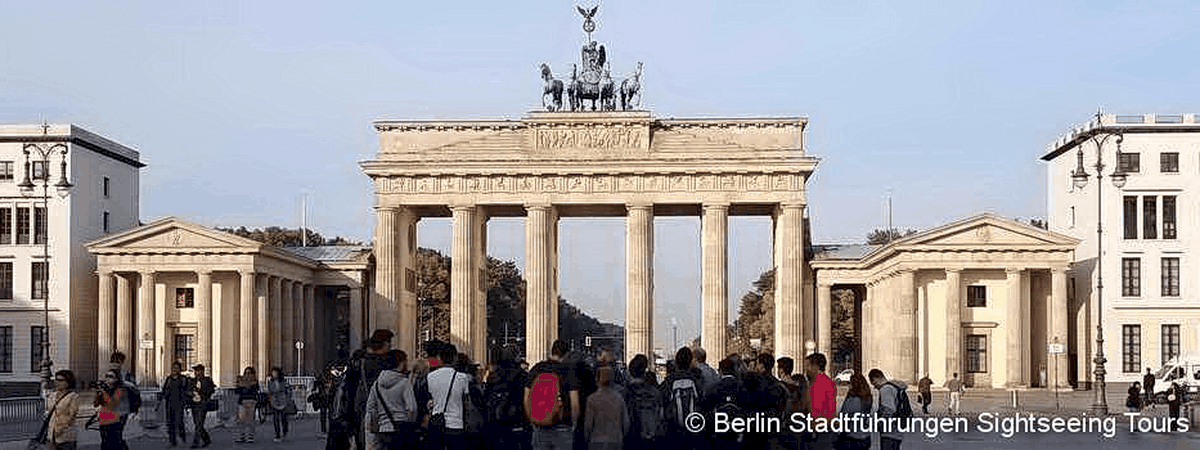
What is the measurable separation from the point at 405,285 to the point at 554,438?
67.9 m

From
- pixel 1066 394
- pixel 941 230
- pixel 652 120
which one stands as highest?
pixel 652 120

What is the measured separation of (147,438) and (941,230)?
49003 millimetres

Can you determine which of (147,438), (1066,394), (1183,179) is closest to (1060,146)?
(1183,179)

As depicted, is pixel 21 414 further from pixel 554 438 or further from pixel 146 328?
pixel 146 328

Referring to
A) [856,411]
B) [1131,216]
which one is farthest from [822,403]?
[1131,216]

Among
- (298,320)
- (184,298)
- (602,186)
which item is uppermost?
(602,186)

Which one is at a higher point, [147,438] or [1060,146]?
[1060,146]

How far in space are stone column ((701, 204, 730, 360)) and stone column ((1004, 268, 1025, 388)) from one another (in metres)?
12.9

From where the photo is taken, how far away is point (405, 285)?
296 feet

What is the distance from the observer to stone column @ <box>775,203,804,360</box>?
86875 mm

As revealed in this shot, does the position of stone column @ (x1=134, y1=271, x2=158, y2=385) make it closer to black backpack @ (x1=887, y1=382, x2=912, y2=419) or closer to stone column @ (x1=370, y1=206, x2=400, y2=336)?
stone column @ (x1=370, y1=206, x2=400, y2=336)

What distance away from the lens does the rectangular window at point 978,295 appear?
86.2 m

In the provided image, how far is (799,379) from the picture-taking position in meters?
22.6

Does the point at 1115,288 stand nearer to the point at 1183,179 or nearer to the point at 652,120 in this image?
the point at 1183,179
